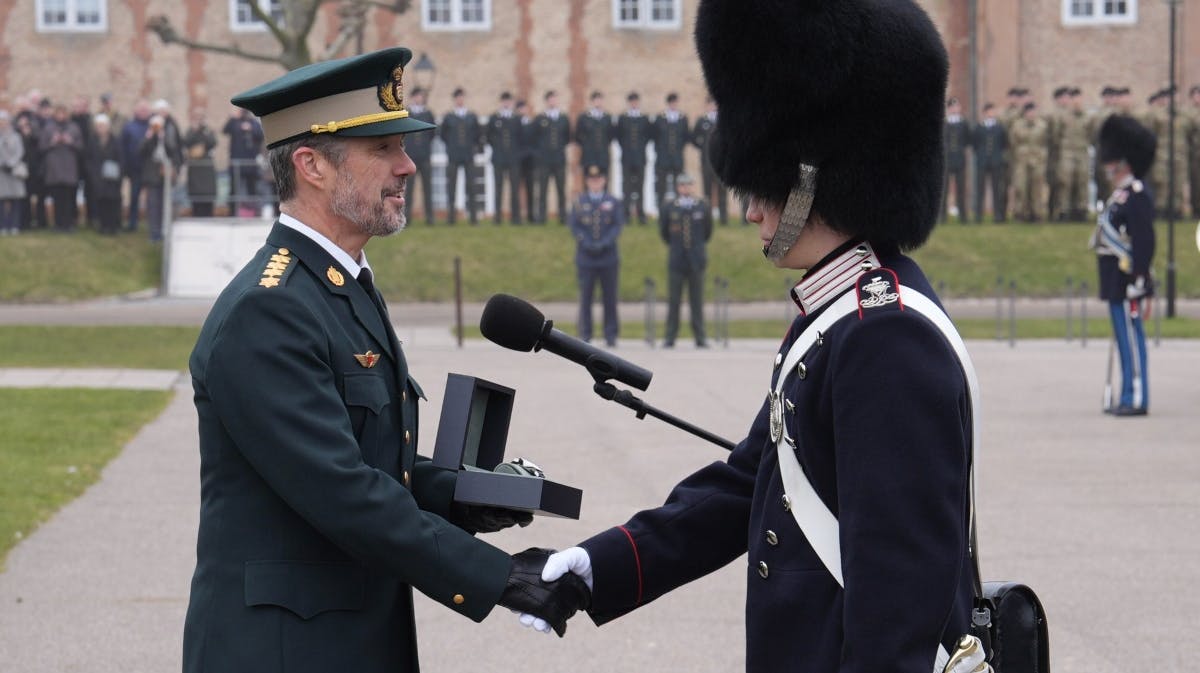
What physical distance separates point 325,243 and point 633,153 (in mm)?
28390

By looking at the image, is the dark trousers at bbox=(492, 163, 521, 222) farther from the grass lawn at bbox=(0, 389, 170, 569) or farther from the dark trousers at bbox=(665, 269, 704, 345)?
the grass lawn at bbox=(0, 389, 170, 569)

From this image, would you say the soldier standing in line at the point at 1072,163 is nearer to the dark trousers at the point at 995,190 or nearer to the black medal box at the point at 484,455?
the dark trousers at the point at 995,190

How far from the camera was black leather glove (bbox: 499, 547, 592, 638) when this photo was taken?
12.8 ft

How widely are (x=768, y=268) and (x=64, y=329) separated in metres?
11.9

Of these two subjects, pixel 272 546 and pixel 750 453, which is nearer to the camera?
pixel 272 546

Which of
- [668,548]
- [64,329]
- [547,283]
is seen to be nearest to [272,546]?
[668,548]

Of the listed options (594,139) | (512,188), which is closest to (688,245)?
(594,139)

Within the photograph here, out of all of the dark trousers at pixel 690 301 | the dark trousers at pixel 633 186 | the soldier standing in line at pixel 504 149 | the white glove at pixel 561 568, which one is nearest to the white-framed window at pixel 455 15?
the soldier standing in line at pixel 504 149

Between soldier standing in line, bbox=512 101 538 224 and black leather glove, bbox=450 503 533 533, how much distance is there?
2786 cm

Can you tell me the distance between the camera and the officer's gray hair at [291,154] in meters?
3.93

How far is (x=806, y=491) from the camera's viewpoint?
11.4 ft

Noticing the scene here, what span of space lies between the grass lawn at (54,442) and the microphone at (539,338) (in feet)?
16.4

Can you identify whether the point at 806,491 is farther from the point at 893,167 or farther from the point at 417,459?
the point at 417,459

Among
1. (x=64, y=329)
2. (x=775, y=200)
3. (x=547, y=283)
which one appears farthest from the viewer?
(x=547, y=283)
